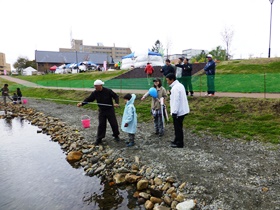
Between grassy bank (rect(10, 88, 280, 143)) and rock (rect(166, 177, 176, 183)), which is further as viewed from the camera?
grassy bank (rect(10, 88, 280, 143))

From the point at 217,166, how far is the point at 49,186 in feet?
13.6

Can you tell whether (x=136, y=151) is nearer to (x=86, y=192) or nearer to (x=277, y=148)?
(x=86, y=192)

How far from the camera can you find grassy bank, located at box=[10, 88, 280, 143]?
751cm

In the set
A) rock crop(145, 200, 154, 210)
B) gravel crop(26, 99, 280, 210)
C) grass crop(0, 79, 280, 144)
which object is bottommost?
rock crop(145, 200, 154, 210)

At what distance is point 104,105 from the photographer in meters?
7.46

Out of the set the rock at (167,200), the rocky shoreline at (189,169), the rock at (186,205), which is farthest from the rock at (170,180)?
the rock at (186,205)

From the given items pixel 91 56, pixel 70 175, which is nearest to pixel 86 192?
pixel 70 175

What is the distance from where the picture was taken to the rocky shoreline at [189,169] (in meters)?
4.32

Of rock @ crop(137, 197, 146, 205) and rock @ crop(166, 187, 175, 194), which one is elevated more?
rock @ crop(166, 187, 175, 194)

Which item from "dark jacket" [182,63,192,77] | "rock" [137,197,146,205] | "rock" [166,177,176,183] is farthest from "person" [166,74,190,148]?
"dark jacket" [182,63,192,77]

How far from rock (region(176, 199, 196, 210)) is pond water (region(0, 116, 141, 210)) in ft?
3.01

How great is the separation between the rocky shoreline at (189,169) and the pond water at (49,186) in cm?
33

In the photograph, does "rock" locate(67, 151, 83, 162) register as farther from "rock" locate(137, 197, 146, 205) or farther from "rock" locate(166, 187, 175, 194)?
"rock" locate(166, 187, 175, 194)

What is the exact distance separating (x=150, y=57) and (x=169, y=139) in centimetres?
2713
